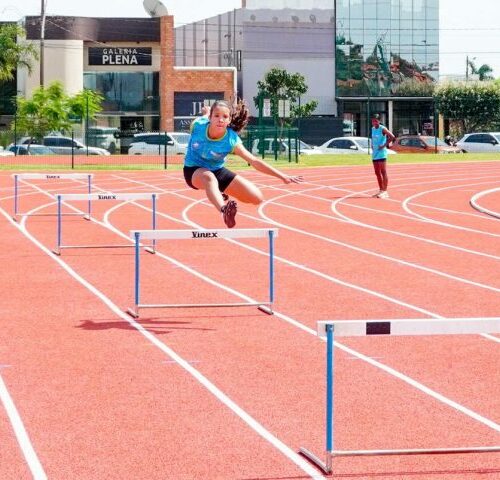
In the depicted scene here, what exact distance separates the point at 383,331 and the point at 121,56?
67.5 metres

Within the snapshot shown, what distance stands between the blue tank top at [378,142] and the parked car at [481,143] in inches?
1340

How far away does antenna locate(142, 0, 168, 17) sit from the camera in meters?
72.6

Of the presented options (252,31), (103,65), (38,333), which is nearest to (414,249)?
(38,333)

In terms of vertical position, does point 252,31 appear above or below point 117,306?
above

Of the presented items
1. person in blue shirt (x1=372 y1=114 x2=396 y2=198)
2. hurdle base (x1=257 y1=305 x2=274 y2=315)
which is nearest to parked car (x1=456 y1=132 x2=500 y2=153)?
person in blue shirt (x1=372 y1=114 x2=396 y2=198)

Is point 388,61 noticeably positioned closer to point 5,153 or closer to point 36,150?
point 36,150

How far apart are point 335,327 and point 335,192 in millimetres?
24501

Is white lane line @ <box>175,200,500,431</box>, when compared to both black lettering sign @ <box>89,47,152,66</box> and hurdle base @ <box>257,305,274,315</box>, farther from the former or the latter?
→ black lettering sign @ <box>89,47,152,66</box>

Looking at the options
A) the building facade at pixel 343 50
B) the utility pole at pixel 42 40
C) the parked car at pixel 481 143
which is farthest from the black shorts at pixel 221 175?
the building facade at pixel 343 50

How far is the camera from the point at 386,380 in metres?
8.83

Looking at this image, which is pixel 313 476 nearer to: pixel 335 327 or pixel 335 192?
pixel 335 327

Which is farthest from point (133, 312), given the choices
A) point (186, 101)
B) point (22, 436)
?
point (186, 101)

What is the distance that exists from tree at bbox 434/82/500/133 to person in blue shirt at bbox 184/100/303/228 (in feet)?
242

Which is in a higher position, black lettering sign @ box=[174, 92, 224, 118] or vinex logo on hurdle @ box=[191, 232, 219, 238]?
black lettering sign @ box=[174, 92, 224, 118]
